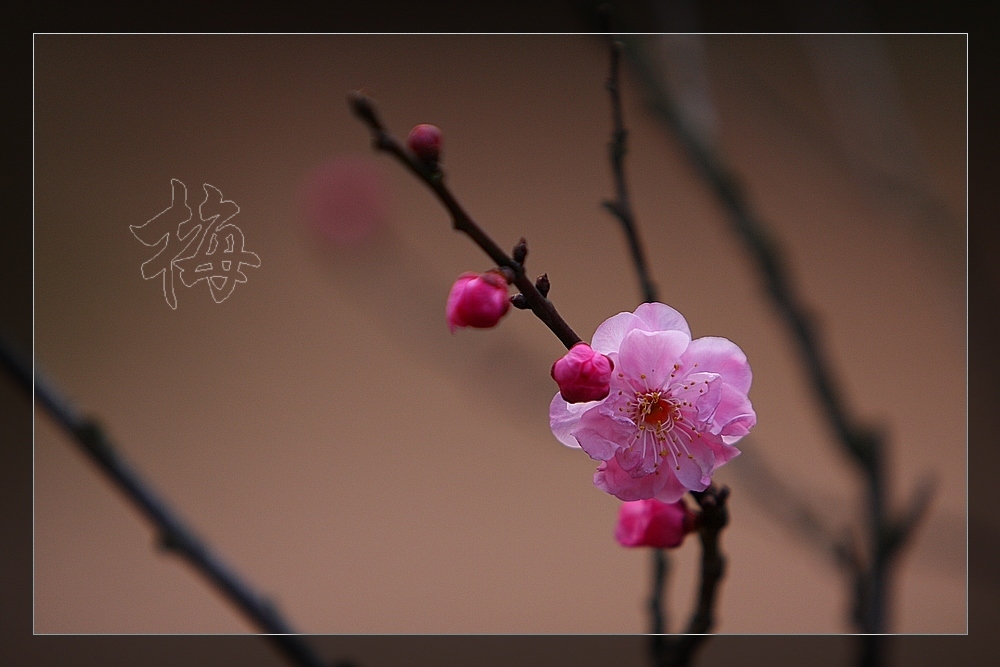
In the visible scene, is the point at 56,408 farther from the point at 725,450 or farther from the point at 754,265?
the point at 754,265

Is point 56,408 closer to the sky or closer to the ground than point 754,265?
closer to the ground

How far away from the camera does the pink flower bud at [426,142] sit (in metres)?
0.37

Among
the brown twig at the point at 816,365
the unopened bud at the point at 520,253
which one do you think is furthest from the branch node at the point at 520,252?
the brown twig at the point at 816,365

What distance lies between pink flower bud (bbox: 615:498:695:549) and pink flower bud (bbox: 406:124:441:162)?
0.23 meters

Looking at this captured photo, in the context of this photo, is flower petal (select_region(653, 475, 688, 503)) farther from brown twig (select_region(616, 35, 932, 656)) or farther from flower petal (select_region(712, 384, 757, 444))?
brown twig (select_region(616, 35, 932, 656))

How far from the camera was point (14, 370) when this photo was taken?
17.4 inches

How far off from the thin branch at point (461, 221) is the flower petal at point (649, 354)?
0.15ft

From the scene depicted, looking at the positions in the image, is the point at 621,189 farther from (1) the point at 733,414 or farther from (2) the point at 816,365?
(2) the point at 816,365

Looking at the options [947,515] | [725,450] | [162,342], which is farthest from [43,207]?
[947,515]

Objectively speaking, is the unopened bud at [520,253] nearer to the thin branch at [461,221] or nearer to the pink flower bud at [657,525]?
the thin branch at [461,221]

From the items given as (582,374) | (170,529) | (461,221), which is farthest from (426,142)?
(170,529)

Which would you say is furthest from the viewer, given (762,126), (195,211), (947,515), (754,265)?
(762,126)

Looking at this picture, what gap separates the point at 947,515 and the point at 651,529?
2.11 feet

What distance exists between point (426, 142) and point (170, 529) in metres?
0.35
